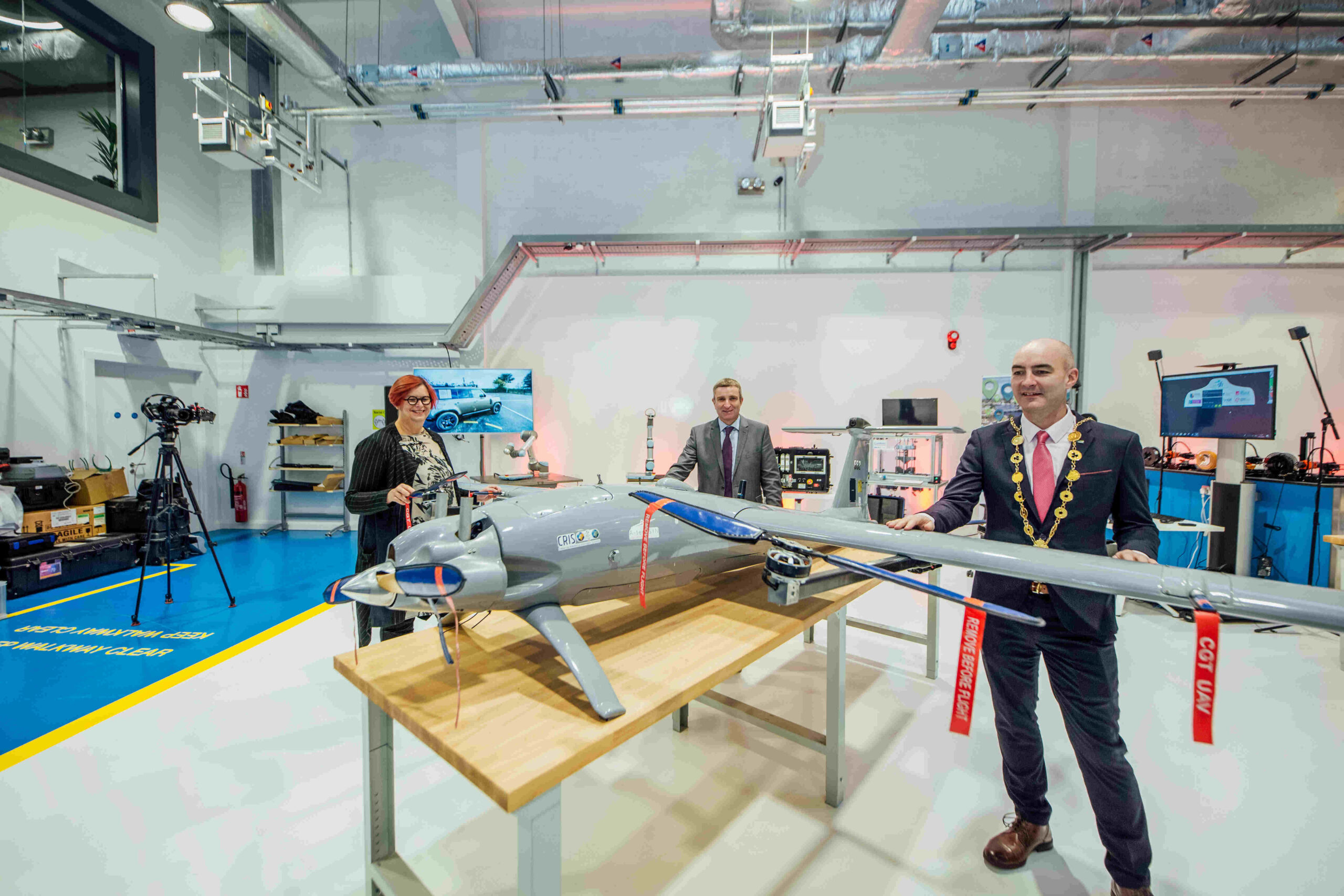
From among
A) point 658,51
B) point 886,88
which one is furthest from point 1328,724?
point 658,51

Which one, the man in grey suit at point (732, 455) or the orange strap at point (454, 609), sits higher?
the man in grey suit at point (732, 455)

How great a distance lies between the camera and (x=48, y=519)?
15.1 feet

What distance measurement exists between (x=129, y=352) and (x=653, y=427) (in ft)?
21.1

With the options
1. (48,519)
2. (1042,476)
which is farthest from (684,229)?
(48,519)

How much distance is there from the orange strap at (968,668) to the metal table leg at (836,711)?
61cm

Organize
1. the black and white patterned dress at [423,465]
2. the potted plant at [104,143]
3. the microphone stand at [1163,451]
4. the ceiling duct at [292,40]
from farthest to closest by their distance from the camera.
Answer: the potted plant at [104,143] < the microphone stand at [1163,451] < the ceiling duct at [292,40] < the black and white patterned dress at [423,465]

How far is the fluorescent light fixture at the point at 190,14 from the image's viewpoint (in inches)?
166

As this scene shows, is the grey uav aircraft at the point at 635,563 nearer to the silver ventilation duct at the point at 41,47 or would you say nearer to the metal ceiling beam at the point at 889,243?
the metal ceiling beam at the point at 889,243

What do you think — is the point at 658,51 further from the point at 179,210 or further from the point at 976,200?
the point at 179,210

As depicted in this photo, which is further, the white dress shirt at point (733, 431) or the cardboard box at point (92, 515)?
the cardboard box at point (92, 515)

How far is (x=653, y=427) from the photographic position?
6609 mm

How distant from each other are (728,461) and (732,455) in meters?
0.06

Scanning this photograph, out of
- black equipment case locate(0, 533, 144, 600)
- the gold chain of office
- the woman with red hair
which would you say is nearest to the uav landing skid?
the woman with red hair

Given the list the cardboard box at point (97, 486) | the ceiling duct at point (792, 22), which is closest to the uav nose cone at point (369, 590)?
the ceiling duct at point (792, 22)
